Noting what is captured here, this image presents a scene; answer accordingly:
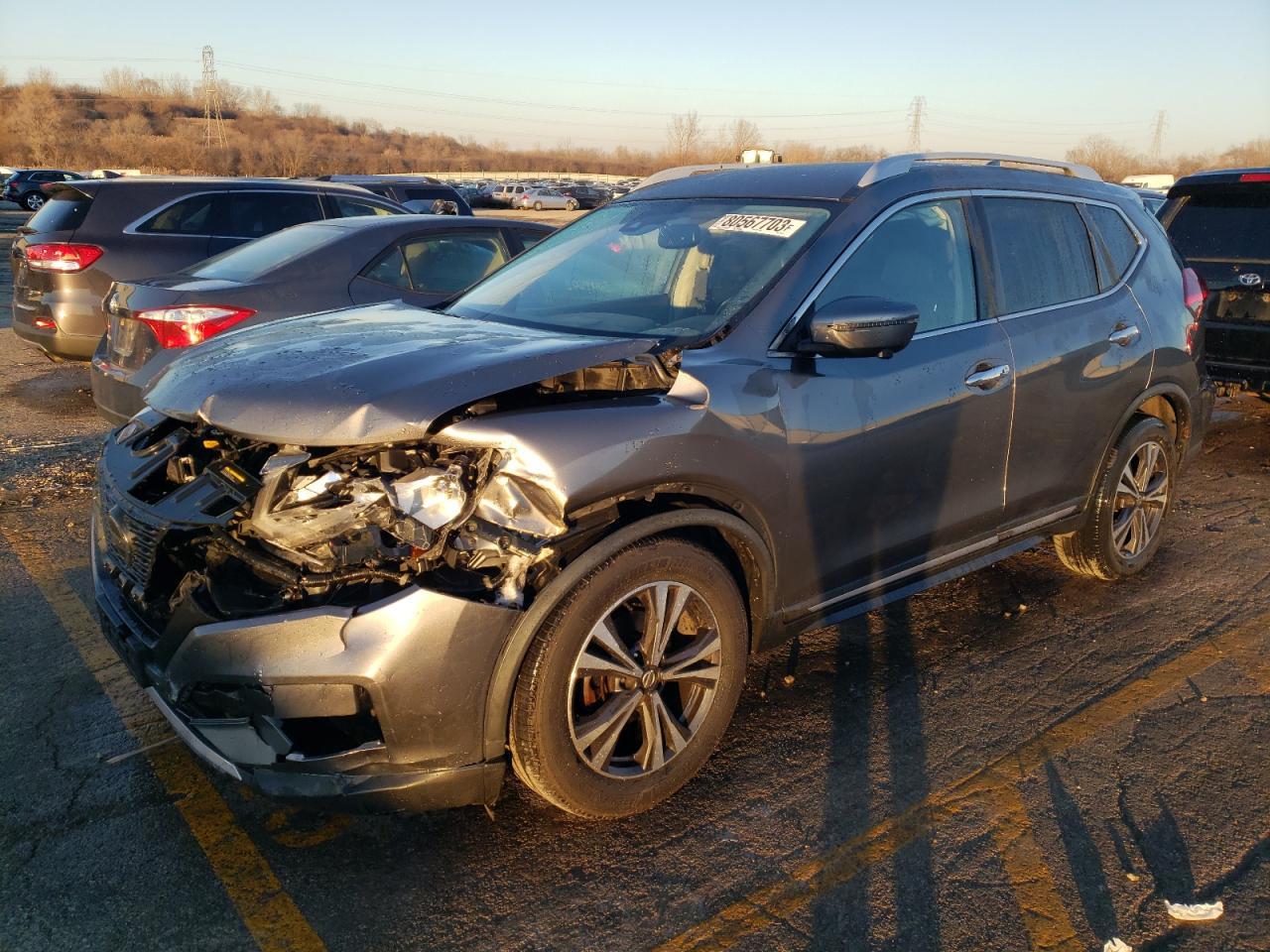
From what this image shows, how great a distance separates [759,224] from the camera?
3.68 m

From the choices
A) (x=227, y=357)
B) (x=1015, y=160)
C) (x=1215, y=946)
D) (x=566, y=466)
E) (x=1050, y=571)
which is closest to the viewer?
(x=1215, y=946)

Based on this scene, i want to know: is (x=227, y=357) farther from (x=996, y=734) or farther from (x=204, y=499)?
(x=996, y=734)

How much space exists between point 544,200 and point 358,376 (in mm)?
53022

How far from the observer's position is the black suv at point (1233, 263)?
7.47 metres

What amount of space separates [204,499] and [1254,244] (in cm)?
787

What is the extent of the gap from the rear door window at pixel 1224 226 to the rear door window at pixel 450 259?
5488 millimetres

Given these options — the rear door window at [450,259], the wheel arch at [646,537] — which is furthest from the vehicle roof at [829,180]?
the rear door window at [450,259]

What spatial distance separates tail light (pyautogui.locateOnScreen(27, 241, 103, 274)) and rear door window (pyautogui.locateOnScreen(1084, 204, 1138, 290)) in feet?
23.7

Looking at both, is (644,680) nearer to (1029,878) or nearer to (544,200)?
(1029,878)

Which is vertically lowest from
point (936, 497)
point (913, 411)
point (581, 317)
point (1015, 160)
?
point (936, 497)

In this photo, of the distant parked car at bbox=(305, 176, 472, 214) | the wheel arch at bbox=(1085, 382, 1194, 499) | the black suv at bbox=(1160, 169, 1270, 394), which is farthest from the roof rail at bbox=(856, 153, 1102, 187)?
the distant parked car at bbox=(305, 176, 472, 214)

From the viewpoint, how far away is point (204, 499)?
2.94 metres

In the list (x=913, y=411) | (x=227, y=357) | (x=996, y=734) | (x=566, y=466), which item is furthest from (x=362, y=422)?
(x=996, y=734)

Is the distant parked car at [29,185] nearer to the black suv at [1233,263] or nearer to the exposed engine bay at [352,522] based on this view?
the black suv at [1233,263]
